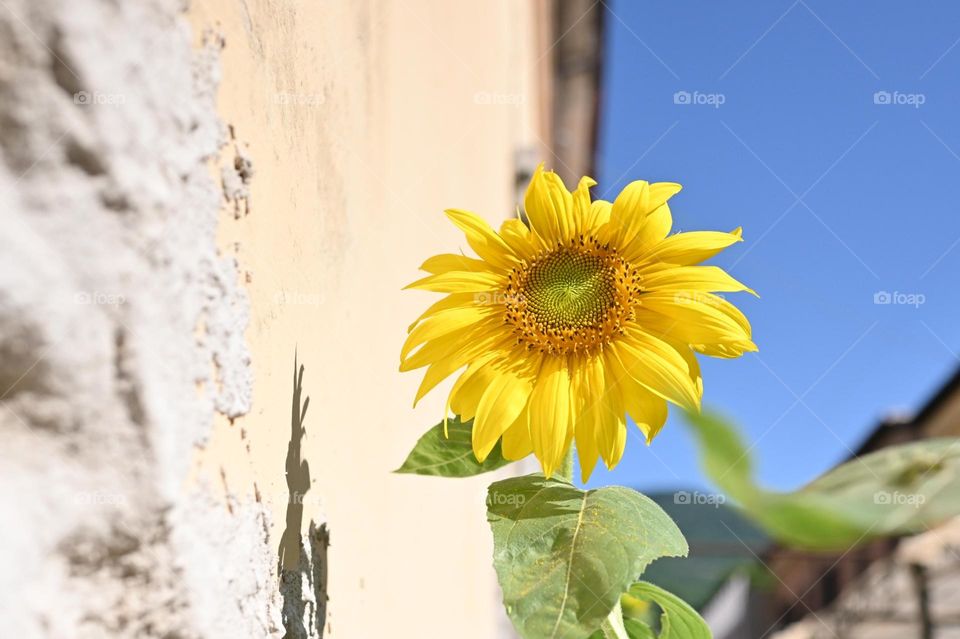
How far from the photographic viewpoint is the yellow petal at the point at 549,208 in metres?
0.71

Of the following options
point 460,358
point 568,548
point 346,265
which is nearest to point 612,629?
point 568,548

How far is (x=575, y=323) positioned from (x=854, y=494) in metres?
0.30

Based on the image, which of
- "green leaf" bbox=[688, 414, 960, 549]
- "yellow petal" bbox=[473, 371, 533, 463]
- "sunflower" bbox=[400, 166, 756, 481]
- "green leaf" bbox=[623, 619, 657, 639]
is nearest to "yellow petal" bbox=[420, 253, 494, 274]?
"sunflower" bbox=[400, 166, 756, 481]

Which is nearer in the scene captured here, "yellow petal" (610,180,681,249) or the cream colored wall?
the cream colored wall

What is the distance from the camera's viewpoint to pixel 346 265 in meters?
0.93

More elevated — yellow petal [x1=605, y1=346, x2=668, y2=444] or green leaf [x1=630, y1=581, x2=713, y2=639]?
yellow petal [x1=605, y1=346, x2=668, y2=444]

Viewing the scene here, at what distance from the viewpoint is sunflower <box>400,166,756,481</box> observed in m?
0.64

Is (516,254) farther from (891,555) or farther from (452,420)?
(891,555)

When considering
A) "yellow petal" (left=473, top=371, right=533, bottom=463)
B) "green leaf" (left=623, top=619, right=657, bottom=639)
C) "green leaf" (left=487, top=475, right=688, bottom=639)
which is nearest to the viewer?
"green leaf" (left=487, top=475, right=688, bottom=639)

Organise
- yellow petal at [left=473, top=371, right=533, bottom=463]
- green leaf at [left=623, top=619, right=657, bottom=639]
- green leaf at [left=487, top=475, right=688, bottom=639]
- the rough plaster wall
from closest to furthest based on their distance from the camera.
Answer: the rough plaster wall
green leaf at [left=487, top=475, right=688, bottom=639]
yellow petal at [left=473, top=371, right=533, bottom=463]
green leaf at [left=623, top=619, right=657, bottom=639]

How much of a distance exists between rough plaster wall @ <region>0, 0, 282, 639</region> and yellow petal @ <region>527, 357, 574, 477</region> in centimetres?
28

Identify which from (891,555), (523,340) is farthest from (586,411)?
(891,555)

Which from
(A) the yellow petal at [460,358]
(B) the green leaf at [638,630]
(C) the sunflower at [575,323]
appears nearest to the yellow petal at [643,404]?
(C) the sunflower at [575,323]

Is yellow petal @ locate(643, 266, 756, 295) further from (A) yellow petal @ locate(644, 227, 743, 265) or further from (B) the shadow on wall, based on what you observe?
(B) the shadow on wall
